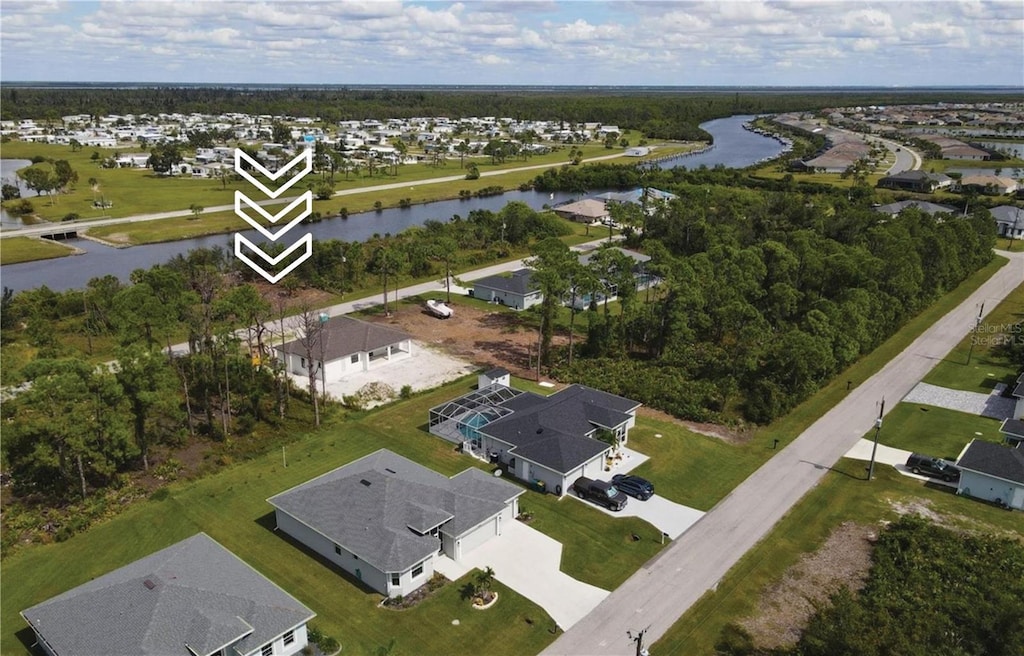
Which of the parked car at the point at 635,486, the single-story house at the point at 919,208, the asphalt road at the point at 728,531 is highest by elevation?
the single-story house at the point at 919,208

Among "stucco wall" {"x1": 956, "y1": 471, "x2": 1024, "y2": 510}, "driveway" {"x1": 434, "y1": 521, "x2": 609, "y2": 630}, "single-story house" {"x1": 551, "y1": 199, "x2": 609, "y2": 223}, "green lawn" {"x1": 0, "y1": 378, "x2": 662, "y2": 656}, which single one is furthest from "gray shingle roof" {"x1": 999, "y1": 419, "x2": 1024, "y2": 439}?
"single-story house" {"x1": 551, "y1": 199, "x2": 609, "y2": 223}

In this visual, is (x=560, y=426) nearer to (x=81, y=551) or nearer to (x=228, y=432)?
(x=228, y=432)

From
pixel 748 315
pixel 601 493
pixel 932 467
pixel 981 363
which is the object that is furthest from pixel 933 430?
pixel 601 493

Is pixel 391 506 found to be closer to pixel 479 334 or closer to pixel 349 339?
pixel 349 339

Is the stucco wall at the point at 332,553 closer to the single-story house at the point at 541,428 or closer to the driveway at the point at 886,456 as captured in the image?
the single-story house at the point at 541,428

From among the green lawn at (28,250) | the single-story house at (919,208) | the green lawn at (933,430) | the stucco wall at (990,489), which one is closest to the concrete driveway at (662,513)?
the stucco wall at (990,489)

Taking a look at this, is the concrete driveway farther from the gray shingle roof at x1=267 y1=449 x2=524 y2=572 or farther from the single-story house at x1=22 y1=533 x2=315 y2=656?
the single-story house at x1=22 y1=533 x2=315 y2=656
